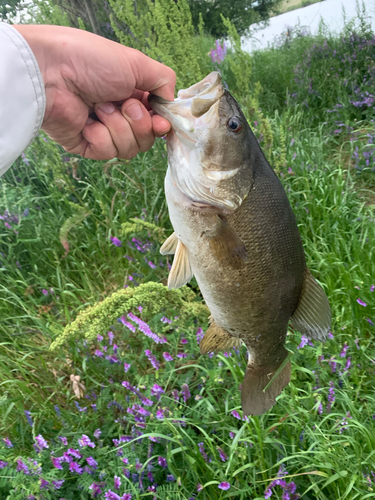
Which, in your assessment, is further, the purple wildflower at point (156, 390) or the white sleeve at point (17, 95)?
the purple wildflower at point (156, 390)

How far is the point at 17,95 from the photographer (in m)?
1.27

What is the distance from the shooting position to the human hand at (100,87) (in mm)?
1362

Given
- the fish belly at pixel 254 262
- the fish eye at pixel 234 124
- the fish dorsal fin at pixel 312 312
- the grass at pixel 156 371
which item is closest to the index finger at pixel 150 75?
the fish eye at pixel 234 124

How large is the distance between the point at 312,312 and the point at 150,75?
1217 mm

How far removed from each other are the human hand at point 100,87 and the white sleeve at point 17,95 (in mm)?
85

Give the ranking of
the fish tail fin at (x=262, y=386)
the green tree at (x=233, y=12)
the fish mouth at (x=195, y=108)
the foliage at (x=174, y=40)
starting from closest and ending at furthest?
the fish mouth at (x=195, y=108)
the fish tail fin at (x=262, y=386)
the foliage at (x=174, y=40)
the green tree at (x=233, y=12)

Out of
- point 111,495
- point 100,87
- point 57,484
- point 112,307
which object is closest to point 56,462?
point 57,484

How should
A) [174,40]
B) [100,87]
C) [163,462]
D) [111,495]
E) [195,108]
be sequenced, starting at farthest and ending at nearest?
1. [174,40]
2. [163,462]
3. [100,87]
4. [111,495]
5. [195,108]

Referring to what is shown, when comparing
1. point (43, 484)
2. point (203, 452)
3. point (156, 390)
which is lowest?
point (203, 452)

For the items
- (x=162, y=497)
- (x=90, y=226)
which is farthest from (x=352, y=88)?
(x=162, y=497)

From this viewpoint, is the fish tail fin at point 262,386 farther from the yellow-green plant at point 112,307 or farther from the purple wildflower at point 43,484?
the purple wildflower at point 43,484

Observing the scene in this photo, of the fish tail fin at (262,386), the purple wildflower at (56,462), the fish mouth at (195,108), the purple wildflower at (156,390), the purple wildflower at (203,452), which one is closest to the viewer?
the fish mouth at (195,108)

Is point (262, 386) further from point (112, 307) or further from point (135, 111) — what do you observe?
point (135, 111)

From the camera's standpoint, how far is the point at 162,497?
1377 millimetres
